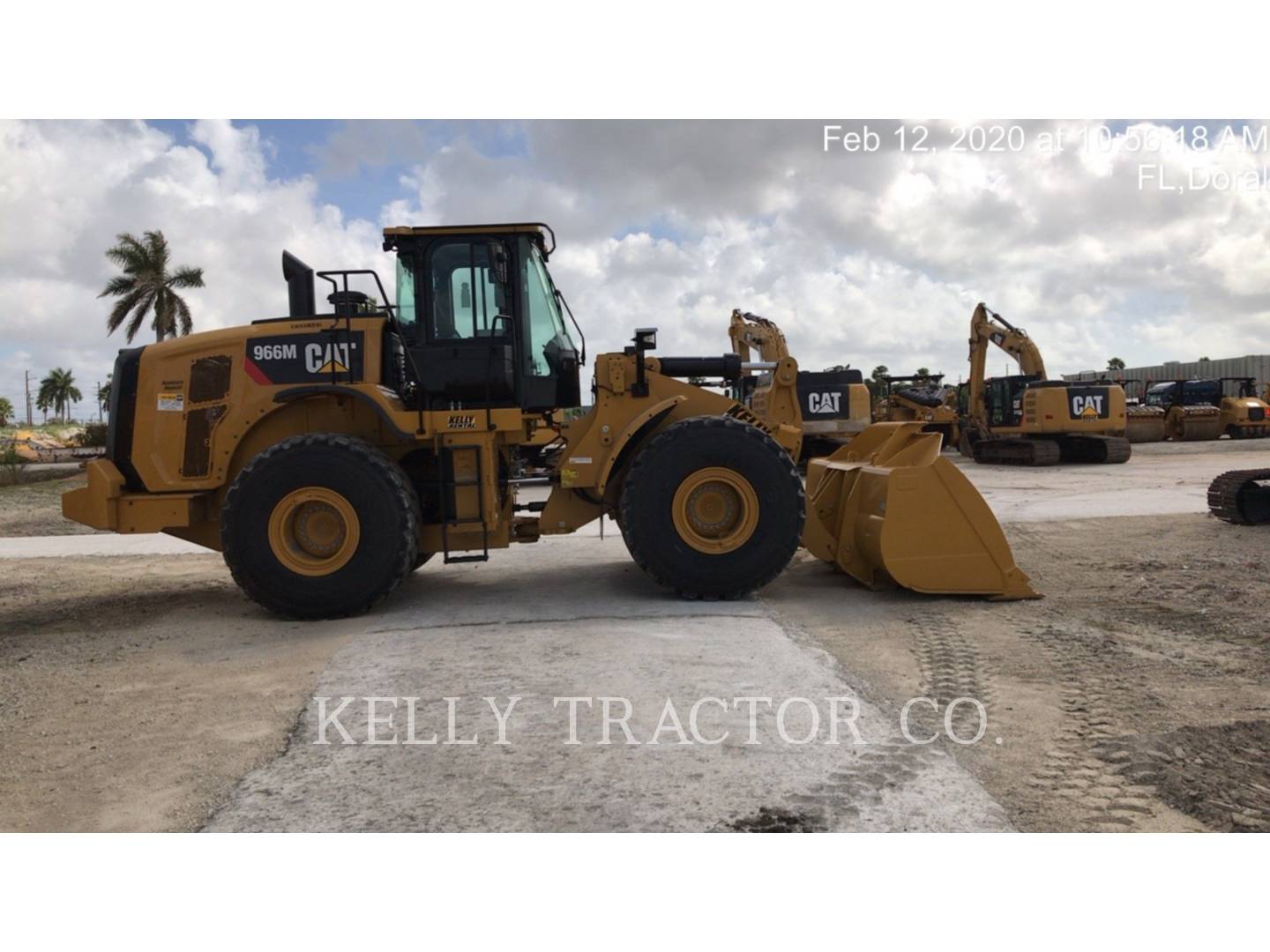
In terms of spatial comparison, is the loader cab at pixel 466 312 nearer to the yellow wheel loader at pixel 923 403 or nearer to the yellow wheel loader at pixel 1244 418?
the yellow wheel loader at pixel 923 403

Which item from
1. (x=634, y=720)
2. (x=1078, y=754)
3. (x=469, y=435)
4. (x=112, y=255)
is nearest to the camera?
(x=1078, y=754)

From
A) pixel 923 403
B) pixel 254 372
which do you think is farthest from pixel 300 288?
pixel 923 403

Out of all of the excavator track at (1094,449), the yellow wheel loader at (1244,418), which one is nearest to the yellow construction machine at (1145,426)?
the yellow wheel loader at (1244,418)

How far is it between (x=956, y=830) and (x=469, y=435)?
498 cm

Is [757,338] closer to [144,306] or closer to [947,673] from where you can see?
[947,673]

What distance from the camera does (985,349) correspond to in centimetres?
2727

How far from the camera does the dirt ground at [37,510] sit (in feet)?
50.9

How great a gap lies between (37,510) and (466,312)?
14182 millimetres

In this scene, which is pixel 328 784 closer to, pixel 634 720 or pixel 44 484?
pixel 634 720

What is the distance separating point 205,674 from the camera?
225 inches

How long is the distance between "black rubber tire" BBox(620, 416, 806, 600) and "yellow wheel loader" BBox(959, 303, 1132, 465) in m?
19.1

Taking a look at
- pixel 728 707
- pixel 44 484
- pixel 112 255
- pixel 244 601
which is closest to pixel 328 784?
pixel 728 707

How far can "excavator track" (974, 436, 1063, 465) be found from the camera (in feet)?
80.1

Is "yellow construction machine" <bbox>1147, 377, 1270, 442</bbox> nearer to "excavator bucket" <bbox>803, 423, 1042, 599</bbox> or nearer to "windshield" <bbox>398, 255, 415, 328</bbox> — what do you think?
"excavator bucket" <bbox>803, 423, 1042, 599</bbox>
